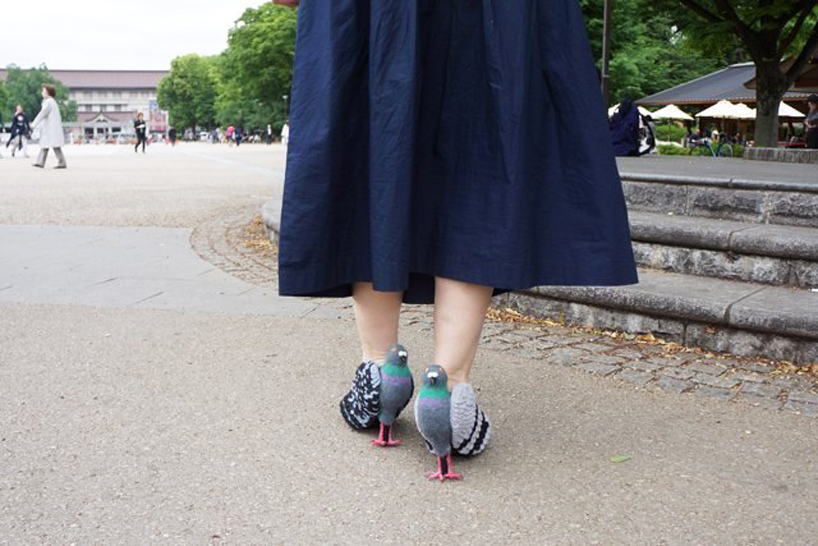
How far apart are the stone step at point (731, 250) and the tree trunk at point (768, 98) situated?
11.1 metres

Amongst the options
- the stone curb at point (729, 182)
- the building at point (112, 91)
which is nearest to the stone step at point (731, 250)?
the stone curb at point (729, 182)

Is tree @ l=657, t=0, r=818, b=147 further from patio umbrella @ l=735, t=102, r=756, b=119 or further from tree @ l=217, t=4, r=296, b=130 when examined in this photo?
tree @ l=217, t=4, r=296, b=130

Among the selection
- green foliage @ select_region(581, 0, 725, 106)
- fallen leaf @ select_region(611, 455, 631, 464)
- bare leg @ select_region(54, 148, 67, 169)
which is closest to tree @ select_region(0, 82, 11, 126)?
green foliage @ select_region(581, 0, 725, 106)

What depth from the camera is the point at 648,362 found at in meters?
3.59

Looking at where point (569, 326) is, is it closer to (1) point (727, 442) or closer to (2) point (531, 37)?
(1) point (727, 442)

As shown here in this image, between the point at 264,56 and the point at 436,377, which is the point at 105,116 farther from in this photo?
the point at 436,377

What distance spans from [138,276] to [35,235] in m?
2.48

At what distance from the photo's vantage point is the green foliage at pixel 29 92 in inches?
5536

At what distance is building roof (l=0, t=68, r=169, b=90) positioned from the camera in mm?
167875

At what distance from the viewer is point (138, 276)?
555 cm

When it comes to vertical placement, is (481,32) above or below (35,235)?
above

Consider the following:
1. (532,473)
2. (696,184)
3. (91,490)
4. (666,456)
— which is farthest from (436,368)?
(696,184)

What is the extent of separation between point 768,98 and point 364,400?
14463 mm

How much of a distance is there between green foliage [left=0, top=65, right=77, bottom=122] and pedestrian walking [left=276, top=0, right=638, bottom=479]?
15157 cm
